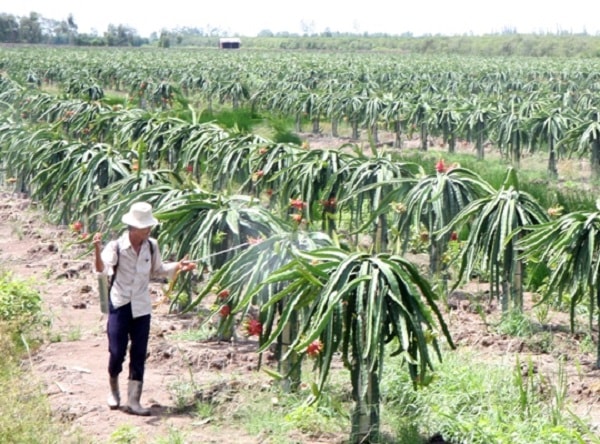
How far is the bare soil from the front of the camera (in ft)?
20.4

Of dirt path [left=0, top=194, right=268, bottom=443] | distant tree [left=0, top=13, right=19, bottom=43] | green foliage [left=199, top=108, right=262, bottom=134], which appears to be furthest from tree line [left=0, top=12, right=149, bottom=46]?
dirt path [left=0, top=194, right=268, bottom=443]

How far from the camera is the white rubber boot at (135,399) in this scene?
6.36 meters

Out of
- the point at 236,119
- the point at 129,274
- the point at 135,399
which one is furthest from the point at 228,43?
the point at 135,399

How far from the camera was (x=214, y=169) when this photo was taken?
494 inches

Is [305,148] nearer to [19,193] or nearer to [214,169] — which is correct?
[214,169]

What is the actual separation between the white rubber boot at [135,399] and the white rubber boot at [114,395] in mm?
84

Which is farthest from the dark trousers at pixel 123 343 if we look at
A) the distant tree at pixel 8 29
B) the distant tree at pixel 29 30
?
the distant tree at pixel 29 30

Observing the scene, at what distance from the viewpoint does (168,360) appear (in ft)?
25.0

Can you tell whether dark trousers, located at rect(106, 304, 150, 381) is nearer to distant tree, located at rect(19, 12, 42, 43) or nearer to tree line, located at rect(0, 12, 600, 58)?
tree line, located at rect(0, 12, 600, 58)

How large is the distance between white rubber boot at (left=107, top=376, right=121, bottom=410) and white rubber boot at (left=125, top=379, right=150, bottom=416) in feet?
0.28

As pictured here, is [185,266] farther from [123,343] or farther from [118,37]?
[118,37]

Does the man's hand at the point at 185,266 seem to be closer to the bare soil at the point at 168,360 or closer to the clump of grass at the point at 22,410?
the bare soil at the point at 168,360

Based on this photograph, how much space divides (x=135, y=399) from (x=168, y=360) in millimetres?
1234

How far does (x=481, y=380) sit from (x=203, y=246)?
7.52 feet
